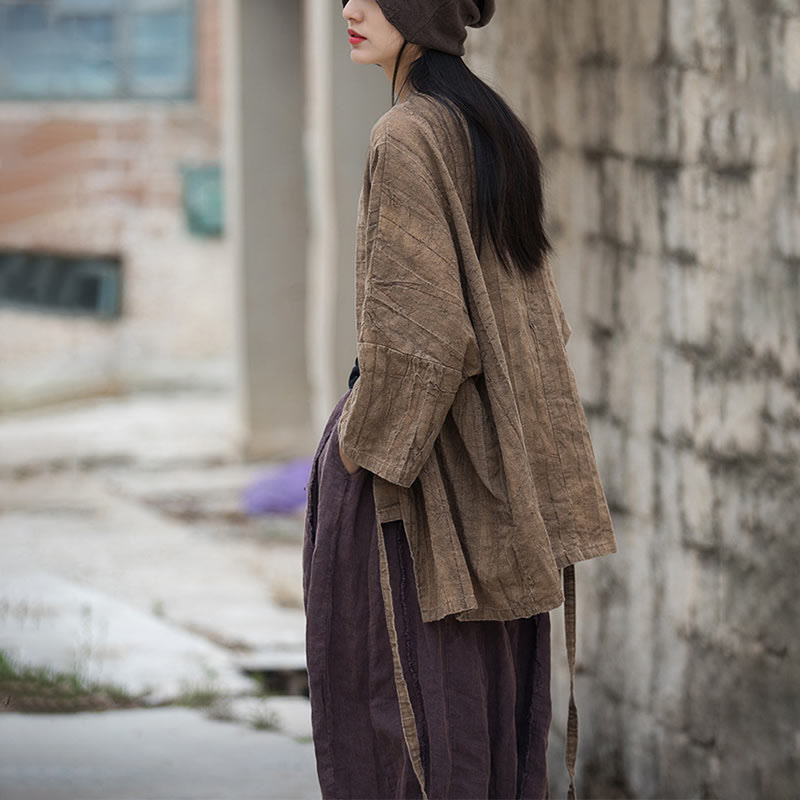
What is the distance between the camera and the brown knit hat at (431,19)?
2.61 m

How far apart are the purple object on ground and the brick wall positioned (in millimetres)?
4738

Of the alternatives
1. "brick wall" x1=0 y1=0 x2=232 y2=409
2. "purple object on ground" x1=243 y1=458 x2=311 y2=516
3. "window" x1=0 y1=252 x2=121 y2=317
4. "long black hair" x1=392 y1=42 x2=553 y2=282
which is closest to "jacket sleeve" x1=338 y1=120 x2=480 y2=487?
"long black hair" x1=392 y1=42 x2=553 y2=282

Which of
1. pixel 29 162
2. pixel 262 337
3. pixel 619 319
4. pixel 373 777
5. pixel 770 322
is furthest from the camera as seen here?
pixel 29 162

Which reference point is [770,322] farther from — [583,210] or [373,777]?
[373,777]

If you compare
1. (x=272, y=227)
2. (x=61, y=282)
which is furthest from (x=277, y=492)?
(x=61, y=282)

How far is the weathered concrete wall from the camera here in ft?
10.8

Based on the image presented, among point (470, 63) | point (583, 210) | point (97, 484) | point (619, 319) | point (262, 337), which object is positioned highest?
point (470, 63)

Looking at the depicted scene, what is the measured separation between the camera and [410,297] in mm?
2533

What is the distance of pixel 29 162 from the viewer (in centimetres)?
1430

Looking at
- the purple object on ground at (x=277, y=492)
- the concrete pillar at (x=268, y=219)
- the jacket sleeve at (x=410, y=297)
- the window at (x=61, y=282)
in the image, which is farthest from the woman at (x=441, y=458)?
the window at (x=61, y=282)

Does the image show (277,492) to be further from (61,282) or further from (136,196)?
(61,282)

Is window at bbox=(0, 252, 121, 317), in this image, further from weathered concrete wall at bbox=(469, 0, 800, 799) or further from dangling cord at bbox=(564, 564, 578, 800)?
dangling cord at bbox=(564, 564, 578, 800)

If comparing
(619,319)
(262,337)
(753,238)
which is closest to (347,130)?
(262,337)

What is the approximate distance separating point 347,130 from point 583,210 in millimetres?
4734
